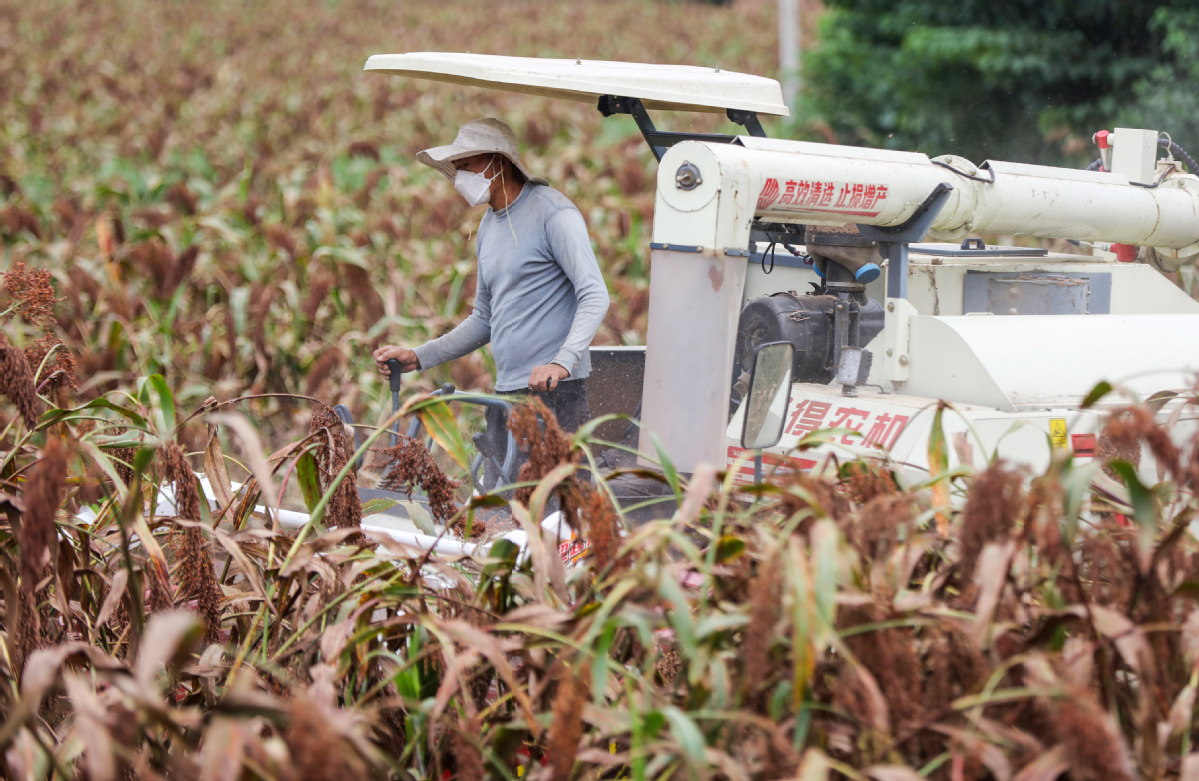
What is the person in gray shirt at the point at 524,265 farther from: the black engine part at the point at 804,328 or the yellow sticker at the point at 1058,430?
the yellow sticker at the point at 1058,430

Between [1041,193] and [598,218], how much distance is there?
5419 millimetres

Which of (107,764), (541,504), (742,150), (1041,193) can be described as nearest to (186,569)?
(541,504)

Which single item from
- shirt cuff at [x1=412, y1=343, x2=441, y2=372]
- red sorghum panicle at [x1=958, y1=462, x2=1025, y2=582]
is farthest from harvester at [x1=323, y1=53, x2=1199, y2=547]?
red sorghum panicle at [x1=958, y1=462, x2=1025, y2=582]

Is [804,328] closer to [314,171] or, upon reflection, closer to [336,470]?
[336,470]

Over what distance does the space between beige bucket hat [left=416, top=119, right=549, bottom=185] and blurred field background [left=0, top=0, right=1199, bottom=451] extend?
1.46m

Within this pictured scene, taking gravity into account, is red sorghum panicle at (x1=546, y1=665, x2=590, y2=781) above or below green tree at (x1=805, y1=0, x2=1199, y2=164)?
below

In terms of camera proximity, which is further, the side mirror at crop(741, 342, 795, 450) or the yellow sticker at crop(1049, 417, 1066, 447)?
the yellow sticker at crop(1049, 417, 1066, 447)

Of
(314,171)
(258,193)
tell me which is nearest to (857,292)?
(258,193)

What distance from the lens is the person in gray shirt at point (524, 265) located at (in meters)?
3.73

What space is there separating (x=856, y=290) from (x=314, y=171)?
956 cm

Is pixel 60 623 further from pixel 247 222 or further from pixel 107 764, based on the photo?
pixel 247 222

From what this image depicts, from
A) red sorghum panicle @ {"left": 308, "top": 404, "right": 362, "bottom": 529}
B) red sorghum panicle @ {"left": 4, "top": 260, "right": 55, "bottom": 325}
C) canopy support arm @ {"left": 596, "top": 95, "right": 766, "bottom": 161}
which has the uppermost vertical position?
canopy support arm @ {"left": 596, "top": 95, "right": 766, "bottom": 161}

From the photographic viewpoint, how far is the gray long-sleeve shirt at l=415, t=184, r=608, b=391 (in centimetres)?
378

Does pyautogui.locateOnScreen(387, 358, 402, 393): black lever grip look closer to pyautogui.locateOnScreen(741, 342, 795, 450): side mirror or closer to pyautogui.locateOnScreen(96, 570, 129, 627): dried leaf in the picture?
pyautogui.locateOnScreen(741, 342, 795, 450): side mirror
